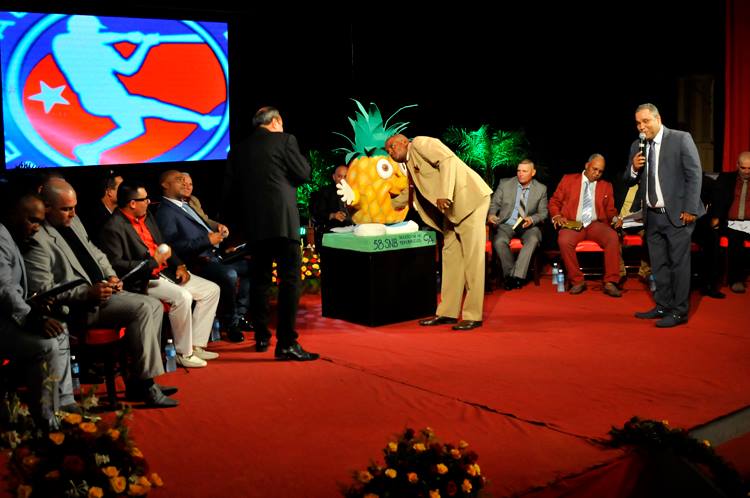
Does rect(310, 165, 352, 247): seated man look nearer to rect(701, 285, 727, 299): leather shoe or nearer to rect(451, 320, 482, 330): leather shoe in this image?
rect(451, 320, 482, 330): leather shoe

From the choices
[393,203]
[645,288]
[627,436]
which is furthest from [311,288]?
[627,436]

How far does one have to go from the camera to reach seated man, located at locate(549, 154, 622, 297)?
805 cm

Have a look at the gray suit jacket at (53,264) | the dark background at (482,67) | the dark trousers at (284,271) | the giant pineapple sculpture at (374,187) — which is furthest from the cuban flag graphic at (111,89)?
the gray suit jacket at (53,264)

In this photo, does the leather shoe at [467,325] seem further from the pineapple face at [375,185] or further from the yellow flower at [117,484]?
the yellow flower at [117,484]

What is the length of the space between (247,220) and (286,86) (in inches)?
180

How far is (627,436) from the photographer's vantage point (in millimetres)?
4008

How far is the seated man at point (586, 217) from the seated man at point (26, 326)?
4.98 meters

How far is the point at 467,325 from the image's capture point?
21.6 feet

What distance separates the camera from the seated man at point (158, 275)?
16.9 ft

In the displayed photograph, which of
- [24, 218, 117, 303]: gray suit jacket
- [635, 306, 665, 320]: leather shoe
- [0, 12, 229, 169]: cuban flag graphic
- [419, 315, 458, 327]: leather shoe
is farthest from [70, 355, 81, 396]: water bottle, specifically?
[635, 306, 665, 320]: leather shoe

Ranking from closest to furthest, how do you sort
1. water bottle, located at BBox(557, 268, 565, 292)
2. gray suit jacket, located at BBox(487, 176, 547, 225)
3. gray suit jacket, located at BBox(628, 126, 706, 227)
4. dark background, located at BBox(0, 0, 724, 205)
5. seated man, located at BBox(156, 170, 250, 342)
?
seated man, located at BBox(156, 170, 250, 342), gray suit jacket, located at BBox(628, 126, 706, 227), water bottle, located at BBox(557, 268, 565, 292), gray suit jacket, located at BBox(487, 176, 547, 225), dark background, located at BBox(0, 0, 724, 205)

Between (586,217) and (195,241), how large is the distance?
3782 mm

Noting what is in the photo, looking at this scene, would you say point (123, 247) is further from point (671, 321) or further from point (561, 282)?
point (561, 282)

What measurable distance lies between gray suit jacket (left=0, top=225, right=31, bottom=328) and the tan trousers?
333 centimetres
